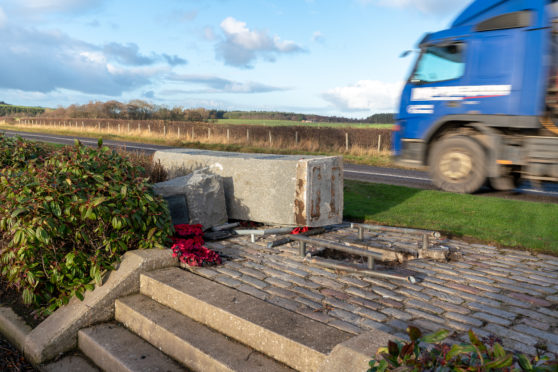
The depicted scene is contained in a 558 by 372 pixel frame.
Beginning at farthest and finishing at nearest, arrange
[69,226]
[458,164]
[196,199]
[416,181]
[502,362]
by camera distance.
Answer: [416,181]
[458,164]
[196,199]
[69,226]
[502,362]

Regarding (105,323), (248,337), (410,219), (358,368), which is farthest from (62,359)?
(410,219)

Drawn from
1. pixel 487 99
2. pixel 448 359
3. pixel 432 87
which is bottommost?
pixel 448 359

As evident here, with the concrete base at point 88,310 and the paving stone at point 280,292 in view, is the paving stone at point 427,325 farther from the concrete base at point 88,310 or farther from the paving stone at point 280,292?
the concrete base at point 88,310

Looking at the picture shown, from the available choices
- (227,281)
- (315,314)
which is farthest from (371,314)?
(227,281)

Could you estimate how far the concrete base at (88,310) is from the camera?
4062 mm

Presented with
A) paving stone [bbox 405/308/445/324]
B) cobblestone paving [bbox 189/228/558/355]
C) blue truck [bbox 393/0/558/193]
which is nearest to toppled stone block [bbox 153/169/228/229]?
cobblestone paving [bbox 189/228/558/355]

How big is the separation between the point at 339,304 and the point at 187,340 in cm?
135

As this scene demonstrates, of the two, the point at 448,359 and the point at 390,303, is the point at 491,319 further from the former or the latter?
the point at 448,359

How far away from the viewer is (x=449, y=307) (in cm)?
384

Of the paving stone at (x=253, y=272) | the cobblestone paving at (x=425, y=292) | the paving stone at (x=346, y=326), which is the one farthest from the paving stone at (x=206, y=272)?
the paving stone at (x=346, y=326)

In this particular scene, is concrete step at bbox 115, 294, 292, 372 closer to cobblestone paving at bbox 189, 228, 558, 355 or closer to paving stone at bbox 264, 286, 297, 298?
cobblestone paving at bbox 189, 228, 558, 355

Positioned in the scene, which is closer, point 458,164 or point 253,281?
point 253,281

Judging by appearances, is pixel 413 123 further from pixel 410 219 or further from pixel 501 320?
pixel 501 320

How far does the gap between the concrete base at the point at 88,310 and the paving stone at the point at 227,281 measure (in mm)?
685
